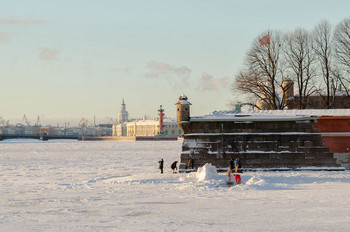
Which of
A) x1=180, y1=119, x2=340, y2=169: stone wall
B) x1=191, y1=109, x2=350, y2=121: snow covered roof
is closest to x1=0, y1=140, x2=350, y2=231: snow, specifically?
x1=180, y1=119, x2=340, y2=169: stone wall

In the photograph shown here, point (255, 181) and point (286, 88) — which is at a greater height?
point (286, 88)

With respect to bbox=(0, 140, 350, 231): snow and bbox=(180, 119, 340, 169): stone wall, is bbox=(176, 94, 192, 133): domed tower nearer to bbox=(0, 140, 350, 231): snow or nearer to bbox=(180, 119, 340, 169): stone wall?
bbox=(180, 119, 340, 169): stone wall

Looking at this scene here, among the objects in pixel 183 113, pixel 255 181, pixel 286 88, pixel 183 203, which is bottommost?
pixel 183 203

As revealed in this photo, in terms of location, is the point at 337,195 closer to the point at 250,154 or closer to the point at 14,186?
the point at 250,154

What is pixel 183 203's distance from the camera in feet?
59.8

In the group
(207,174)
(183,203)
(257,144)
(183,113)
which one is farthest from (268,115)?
(183,203)

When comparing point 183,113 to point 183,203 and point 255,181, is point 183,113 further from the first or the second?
point 183,203

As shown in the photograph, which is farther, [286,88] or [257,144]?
[286,88]

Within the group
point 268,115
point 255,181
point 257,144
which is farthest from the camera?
point 268,115

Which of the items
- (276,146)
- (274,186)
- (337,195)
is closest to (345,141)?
(276,146)

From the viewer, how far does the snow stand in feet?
47.1

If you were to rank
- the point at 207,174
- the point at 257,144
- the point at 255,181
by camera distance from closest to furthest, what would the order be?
the point at 255,181
the point at 207,174
the point at 257,144

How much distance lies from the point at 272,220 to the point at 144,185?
10.4 metres

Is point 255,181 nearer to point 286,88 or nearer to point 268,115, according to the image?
point 268,115
